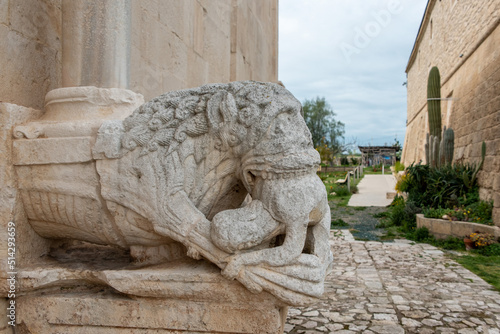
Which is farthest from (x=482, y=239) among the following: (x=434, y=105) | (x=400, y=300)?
(x=434, y=105)

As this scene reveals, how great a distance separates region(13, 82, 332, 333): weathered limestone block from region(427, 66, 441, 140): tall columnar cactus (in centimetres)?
1086

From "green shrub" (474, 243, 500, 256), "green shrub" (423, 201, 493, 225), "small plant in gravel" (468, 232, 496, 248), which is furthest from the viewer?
"green shrub" (423, 201, 493, 225)

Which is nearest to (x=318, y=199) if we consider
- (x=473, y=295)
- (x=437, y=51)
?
(x=473, y=295)

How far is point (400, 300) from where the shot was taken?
10.6 feet

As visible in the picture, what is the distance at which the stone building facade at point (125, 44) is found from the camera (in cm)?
224

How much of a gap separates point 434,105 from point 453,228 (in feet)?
22.2

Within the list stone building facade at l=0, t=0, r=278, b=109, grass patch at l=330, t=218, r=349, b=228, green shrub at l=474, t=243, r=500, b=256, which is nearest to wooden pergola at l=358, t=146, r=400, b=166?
grass patch at l=330, t=218, r=349, b=228

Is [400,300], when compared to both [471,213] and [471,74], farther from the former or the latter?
[471,74]

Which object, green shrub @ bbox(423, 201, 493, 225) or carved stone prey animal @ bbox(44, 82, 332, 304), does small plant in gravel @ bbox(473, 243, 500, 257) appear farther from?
carved stone prey animal @ bbox(44, 82, 332, 304)

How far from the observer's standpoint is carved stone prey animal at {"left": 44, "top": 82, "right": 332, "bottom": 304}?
1578 mm

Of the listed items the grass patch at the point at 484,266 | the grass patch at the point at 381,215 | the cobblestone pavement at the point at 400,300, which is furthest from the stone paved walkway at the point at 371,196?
the cobblestone pavement at the point at 400,300

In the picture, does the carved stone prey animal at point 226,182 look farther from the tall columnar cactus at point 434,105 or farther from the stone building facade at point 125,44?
the tall columnar cactus at point 434,105

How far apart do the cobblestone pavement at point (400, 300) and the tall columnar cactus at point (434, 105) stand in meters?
7.66

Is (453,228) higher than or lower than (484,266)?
higher
